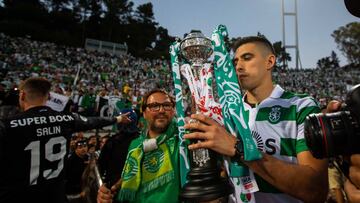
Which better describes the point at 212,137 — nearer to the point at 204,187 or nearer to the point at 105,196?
the point at 204,187

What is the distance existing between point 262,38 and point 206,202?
113cm

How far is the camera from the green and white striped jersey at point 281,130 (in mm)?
1493

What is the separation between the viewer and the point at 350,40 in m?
56.2

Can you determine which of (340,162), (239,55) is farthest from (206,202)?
(239,55)

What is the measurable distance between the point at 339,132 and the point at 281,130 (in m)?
0.56

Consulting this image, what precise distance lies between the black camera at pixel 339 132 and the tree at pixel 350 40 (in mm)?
63509

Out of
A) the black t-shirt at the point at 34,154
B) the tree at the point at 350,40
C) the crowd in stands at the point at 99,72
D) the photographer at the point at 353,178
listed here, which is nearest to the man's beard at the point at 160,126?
the black t-shirt at the point at 34,154

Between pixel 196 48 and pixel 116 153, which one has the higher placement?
pixel 196 48

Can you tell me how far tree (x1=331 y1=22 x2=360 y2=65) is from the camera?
55072 mm

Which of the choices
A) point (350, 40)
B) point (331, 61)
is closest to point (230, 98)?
point (350, 40)

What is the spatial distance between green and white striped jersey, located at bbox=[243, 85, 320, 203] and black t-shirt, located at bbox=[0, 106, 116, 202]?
2.41 meters

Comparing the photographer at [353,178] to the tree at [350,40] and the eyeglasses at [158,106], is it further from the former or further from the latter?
the tree at [350,40]

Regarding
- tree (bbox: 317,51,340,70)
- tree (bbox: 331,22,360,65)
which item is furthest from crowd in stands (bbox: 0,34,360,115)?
tree (bbox: 317,51,340,70)

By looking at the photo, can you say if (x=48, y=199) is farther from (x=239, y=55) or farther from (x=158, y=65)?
(x=158, y=65)
